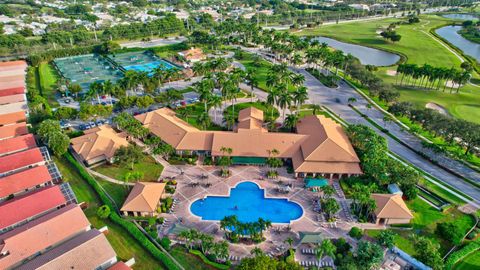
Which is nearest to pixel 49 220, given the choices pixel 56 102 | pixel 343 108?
pixel 56 102

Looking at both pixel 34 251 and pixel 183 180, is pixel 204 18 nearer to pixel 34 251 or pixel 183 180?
pixel 183 180

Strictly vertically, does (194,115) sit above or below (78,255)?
above

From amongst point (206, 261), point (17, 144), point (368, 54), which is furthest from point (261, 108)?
point (368, 54)

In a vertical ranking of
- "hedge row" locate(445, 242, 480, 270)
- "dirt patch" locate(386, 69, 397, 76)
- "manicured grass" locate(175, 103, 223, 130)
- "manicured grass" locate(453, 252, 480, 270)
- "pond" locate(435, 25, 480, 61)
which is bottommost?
"manicured grass" locate(453, 252, 480, 270)

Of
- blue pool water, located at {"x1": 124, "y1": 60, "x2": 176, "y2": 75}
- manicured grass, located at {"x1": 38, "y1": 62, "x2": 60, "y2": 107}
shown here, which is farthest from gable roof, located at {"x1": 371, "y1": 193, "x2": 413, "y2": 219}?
blue pool water, located at {"x1": 124, "y1": 60, "x2": 176, "y2": 75}

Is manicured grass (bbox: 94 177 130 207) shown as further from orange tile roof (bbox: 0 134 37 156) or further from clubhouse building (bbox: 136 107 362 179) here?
orange tile roof (bbox: 0 134 37 156)

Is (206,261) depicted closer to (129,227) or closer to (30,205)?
(129,227)
